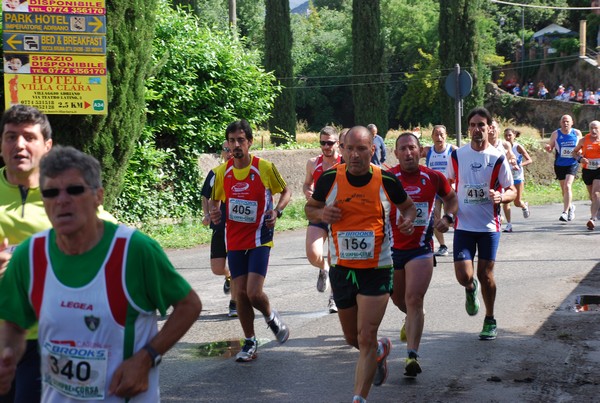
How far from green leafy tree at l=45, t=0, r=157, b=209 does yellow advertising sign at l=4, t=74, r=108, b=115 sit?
316 mm

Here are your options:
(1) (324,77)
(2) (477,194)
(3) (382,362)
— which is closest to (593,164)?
(2) (477,194)

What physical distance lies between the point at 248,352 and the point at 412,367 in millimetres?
1511

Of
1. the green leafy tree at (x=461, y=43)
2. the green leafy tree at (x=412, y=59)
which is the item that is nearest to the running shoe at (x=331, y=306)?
the green leafy tree at (x=461, y=43)

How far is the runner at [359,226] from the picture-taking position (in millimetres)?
6617

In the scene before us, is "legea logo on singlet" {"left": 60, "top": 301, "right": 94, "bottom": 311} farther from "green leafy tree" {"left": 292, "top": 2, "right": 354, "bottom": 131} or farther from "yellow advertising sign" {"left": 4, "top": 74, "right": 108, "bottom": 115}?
"green leafy tree" {"left": 292, "top": 2, "right": 354, "bottom": 131}

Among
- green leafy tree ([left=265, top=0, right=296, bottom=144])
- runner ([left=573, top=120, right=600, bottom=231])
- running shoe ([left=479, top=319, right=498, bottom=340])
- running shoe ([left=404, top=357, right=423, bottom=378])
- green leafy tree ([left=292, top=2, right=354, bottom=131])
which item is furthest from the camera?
green leafy tree ([left=292, top=2, right=354, bottom=131])

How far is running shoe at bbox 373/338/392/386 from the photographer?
687cm

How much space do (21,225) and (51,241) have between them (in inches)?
42.9

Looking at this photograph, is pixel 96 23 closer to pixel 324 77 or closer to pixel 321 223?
pixel 321 223

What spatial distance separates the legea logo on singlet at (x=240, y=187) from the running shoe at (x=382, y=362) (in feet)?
7.70

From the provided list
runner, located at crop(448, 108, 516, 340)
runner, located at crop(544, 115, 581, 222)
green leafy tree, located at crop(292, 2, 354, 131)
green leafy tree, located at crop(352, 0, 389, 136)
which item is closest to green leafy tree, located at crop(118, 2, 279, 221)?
runner, located at crop(544, 115, 581, 222)

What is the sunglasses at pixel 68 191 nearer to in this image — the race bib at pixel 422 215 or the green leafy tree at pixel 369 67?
the race bib at pixel 422 215

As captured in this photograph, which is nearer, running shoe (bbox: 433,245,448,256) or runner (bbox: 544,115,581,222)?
running shoe (bbox: 433,245,448,256)

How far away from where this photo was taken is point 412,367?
7.51m
